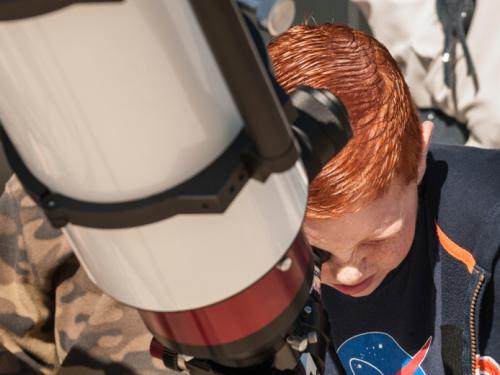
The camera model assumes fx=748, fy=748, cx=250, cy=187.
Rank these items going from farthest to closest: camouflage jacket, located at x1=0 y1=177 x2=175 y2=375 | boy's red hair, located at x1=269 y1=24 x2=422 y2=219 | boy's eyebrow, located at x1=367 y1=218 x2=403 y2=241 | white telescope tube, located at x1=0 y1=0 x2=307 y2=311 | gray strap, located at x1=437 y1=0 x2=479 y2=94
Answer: gray strap, located at x1=437 y1=0 x2=479 y2=94 → camouflage jacket, located at x1=0 y1=177 x2=175 y2=375 → boy's eyebrow, located at x1=367 y1=218 x2=403 y2=241 → boy's red hair, located at x1=269 y1=24 x2=422 y2=219 → white telescope tube, located at x1=0 y1=0 x2=307 y2=311

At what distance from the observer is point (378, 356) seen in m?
1.40

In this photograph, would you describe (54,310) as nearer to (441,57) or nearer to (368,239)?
(368,239)

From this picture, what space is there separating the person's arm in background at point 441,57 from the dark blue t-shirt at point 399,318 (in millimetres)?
575

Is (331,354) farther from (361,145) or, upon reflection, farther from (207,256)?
(207,256)

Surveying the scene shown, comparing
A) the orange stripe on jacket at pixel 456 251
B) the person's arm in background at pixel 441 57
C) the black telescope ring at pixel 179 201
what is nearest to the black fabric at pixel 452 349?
the orange stripe on jacket at pixel 456 251

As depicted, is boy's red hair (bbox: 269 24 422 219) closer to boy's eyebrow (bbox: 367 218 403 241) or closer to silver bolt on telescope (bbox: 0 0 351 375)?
boy's eyebrow (bbox: 367 218 403 241)

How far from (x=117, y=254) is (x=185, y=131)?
116 millimetres

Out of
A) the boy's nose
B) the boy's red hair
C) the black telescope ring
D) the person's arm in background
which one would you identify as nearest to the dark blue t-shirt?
the boy's nose

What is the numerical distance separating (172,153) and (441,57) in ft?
Result: 4.65

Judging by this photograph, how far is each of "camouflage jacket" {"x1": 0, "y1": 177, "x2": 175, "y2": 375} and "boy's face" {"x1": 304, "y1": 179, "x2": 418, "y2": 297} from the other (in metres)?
0.50

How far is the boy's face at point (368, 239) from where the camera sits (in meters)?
1.10

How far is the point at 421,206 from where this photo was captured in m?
1.32

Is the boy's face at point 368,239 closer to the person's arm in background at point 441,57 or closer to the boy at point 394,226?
the boy at point 394,226

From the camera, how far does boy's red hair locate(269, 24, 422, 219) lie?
103 cm
